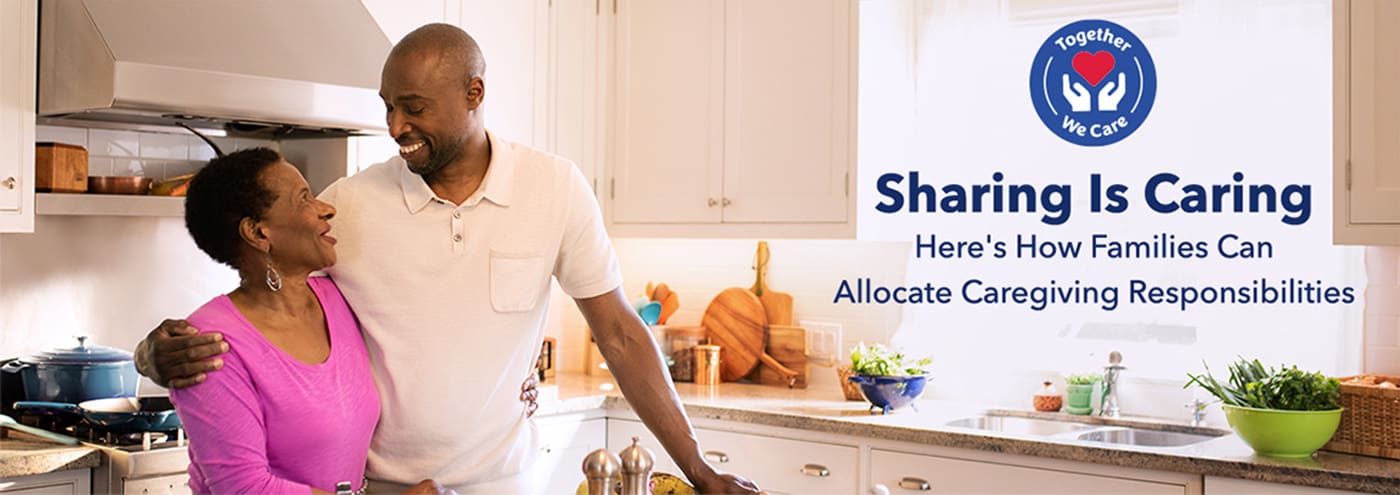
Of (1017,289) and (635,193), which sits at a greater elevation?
(635,193)

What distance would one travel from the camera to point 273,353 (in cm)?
185

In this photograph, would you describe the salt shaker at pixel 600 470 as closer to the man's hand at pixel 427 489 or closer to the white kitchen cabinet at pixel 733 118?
the man's hand at pixel 427 489

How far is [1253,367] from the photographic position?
309cm

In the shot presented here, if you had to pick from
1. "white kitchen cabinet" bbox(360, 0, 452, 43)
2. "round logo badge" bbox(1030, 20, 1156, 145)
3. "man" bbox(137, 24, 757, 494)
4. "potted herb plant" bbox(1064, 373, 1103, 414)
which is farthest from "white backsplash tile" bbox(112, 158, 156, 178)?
"potted herb plant" bbox(1064, 373, 1103, 414)

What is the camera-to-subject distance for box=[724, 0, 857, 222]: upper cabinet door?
3682 millimetres

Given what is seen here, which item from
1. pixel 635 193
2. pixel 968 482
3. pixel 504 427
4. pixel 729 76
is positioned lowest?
pixel 968 482

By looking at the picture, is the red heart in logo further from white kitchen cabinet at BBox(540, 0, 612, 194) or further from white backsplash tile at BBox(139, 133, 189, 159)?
white backsplash tile at BBox(139, 133, 189, 159)

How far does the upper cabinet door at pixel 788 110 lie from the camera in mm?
3682

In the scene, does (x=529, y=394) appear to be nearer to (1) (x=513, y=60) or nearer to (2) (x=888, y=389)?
(2) (x=888, y=389)

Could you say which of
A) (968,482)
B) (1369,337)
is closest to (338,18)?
(968,482)

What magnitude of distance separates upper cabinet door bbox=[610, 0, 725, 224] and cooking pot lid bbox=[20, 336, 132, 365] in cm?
155

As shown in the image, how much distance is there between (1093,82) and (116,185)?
258cm

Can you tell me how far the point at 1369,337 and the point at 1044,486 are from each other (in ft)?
3.14

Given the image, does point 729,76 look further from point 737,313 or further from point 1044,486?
point 1044,486
